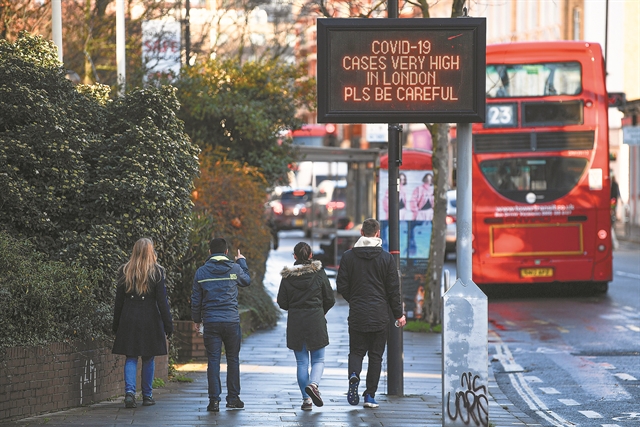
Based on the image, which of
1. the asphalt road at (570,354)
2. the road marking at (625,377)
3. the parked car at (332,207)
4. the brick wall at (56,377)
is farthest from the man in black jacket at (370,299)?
the parked car at (332,207)

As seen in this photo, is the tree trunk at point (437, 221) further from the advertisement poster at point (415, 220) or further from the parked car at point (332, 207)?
the parked car at point (332, 207)

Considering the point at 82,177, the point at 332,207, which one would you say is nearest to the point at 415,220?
the point at 82,177

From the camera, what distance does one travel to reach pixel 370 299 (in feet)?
34.4

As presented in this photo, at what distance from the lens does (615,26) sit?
176 ft

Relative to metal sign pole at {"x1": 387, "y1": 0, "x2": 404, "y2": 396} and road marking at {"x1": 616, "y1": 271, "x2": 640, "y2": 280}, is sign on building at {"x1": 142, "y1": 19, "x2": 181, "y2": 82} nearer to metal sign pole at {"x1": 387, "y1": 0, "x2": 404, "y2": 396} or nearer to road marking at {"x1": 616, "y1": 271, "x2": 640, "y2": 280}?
road marking at {"x1": 616, "y1": 271, "x2": 640, "y2": 280}

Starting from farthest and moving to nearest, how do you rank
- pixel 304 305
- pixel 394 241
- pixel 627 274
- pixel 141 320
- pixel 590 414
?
1. pixel 627 274
2. pixel 394 241
3. pixel 590 414
4. pixel 304 305
5. pixel 141 320

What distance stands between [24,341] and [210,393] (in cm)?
167

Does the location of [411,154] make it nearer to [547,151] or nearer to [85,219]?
[547,151]

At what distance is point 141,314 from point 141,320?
0.17ft

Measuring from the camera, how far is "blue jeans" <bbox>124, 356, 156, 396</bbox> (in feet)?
33.5

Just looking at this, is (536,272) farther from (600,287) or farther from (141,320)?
(141,320)

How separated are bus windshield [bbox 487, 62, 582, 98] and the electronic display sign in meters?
12.1

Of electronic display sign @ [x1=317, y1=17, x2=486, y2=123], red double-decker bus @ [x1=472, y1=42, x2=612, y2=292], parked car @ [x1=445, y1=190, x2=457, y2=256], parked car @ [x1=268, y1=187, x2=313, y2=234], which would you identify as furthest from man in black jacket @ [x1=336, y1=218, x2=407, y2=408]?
parked car @ [x1=268, y1=187, x2=313, y2=234]

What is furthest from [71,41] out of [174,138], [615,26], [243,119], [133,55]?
[615,26]
